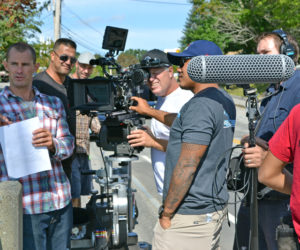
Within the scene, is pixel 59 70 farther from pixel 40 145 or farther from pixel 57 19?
pixel 57 19

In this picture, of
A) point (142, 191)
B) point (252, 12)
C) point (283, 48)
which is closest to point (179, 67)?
point (283, 48)

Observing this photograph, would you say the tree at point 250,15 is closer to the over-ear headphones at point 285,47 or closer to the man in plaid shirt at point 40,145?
the over-ear headphones at point 285,47

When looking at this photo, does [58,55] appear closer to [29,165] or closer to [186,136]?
[29,165]

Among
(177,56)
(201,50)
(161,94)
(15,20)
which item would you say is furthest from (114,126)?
(15,20)

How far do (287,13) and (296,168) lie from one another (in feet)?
69.0

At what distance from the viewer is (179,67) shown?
118 inches

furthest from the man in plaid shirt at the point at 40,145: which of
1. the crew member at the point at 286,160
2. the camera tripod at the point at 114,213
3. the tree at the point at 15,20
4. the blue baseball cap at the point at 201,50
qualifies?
the tree at the point at 15,20

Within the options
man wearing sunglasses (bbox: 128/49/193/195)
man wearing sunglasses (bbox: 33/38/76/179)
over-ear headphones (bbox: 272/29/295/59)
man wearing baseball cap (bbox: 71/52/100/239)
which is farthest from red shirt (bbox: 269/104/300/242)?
man wearing baseball cap (bbox: 71/52/100/239)

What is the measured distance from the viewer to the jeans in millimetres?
2934

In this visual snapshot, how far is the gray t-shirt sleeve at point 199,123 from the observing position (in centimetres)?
255

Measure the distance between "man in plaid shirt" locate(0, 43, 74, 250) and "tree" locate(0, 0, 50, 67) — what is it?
597 centimetres

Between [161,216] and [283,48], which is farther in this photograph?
[283,48]

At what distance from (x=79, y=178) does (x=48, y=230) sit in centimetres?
207

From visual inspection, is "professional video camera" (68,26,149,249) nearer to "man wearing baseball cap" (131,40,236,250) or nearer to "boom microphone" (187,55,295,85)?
"man wearing baseball cap" (131,40,236,250)
